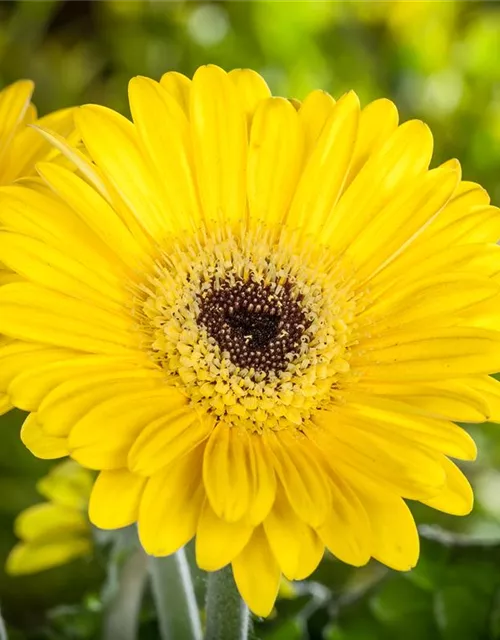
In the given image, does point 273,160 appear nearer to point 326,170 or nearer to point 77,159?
point 326,170

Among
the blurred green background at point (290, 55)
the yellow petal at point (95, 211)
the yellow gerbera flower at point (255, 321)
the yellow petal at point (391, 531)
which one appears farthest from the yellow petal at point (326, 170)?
the blurred green background at point (290, 55)

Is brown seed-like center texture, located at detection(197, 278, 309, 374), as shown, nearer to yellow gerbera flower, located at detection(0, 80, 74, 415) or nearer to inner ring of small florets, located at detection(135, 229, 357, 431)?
inner ring of small florets, located at detection(135, 229, 357, 431)

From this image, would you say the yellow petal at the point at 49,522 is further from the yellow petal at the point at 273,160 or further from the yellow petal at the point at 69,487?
the yellow petal at the point at 273,160

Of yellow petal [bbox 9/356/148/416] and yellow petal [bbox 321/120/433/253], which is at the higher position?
yellow petal [bbox 321/120/433/253]

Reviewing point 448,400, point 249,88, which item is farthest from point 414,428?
point 249,88

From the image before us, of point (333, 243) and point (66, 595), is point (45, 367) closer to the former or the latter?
point (333, 243)

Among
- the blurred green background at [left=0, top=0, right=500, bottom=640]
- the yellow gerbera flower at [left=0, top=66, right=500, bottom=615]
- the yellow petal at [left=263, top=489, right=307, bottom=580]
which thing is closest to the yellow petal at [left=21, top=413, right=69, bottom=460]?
the yellow gerbera flower at [left=0, top=66, right=500, bottom=615]

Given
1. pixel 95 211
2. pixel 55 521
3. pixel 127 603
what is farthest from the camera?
pixel 55 521
